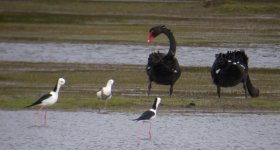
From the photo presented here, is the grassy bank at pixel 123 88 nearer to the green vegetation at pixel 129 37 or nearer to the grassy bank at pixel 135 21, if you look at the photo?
the green vegetation at pixel 129 37

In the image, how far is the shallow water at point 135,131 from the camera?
55.0ft

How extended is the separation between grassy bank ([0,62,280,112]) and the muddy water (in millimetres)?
1445

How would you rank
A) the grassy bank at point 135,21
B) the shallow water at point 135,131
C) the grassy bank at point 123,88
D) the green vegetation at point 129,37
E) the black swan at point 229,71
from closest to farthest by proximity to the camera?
the shallow water at point 135,131 < the grassy bank at point 123,88 < the green vegetation at point 129,37 < the black swan at point 229,71 < the grassy bank at point 135,21

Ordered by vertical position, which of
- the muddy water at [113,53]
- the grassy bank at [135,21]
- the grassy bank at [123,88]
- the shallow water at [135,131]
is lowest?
the shallow water at [135,131]

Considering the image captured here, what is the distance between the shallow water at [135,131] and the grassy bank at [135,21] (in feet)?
50.1

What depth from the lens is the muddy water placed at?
29.6 m

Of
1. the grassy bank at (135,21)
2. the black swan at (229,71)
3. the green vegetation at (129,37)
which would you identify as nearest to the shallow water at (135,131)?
the green vegetation at (129,37)

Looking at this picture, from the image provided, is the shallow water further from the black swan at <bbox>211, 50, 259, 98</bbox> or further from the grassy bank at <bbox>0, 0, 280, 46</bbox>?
the grassy bank at <bbox>0, 0, 280, 46</bbox>

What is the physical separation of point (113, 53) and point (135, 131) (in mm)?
13767

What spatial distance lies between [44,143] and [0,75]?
358 inches

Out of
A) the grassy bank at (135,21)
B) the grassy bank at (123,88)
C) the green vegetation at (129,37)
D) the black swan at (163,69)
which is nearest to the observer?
the grassy bank at (123,88)

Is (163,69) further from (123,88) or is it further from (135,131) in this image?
(135,131)

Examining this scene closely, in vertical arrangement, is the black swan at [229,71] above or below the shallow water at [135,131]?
above

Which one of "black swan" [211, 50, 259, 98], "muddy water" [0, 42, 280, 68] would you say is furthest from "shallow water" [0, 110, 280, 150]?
"muddy water" [0, 42, 280, 68]
